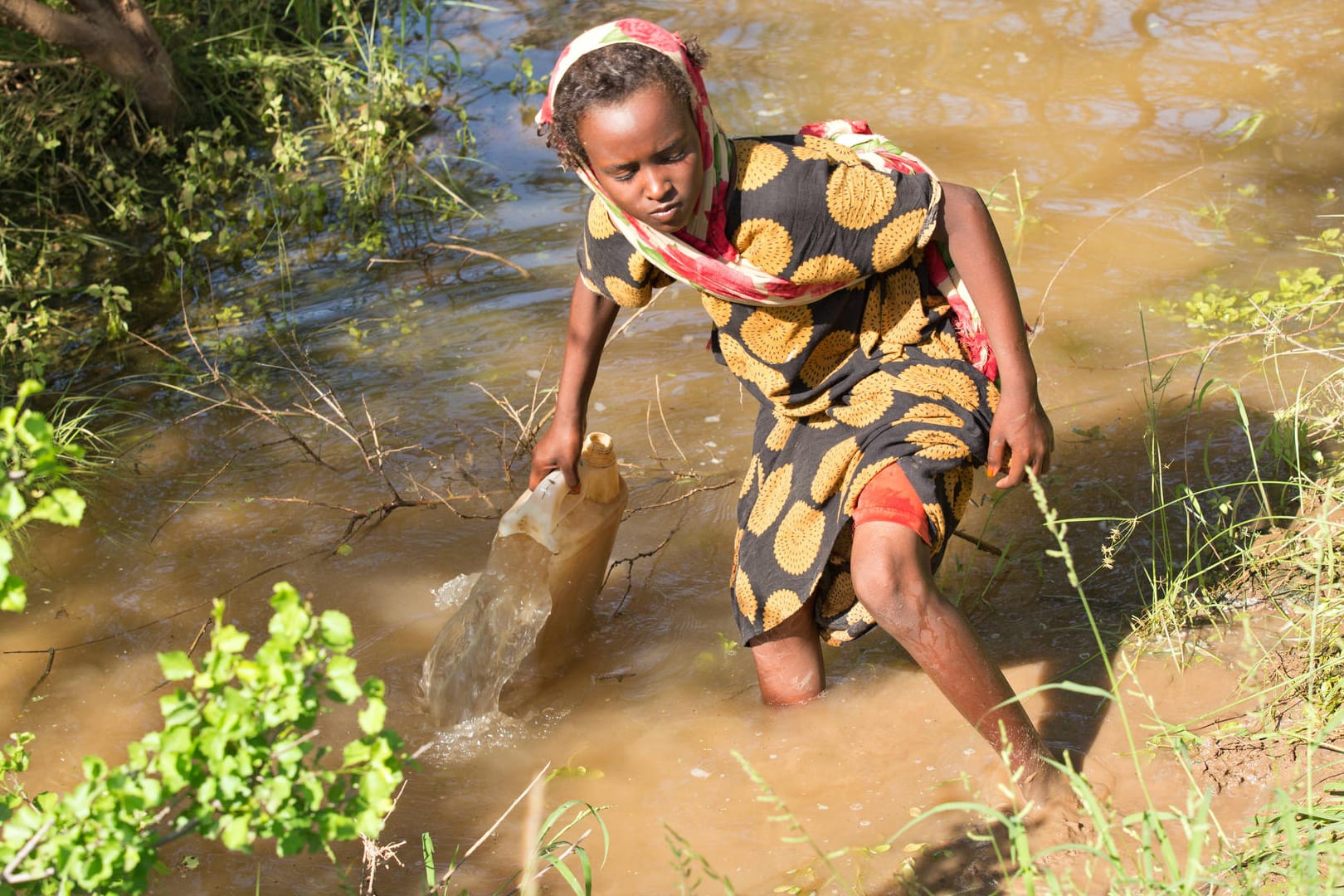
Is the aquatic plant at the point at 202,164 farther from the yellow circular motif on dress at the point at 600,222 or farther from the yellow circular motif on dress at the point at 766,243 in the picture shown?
the yellow circular motif on dress at the point at 766,243

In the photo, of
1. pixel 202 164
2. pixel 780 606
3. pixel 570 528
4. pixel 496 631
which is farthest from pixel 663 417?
pixel 202 164

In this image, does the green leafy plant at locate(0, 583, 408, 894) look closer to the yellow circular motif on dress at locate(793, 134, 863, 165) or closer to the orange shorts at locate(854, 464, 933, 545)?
the orange shorts at locate(854, 464, 933, 545)

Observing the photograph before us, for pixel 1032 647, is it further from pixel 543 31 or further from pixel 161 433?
pixel 543 31

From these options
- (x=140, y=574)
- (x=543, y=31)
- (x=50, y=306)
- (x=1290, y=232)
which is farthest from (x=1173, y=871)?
(x=543, y=31)

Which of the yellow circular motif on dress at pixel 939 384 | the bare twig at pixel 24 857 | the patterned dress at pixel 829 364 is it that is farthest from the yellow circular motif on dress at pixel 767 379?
the bare twig at pixel 24 857

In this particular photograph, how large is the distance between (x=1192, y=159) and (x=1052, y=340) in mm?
1441

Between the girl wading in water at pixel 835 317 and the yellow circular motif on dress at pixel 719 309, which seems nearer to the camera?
the girl wading in water at pixel 835 317

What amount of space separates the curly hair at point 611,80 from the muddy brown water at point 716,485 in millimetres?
1147

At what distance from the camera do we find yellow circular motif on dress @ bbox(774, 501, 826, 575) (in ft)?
7.44

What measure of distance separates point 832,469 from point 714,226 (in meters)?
0.49

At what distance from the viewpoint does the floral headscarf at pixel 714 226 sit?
201cm

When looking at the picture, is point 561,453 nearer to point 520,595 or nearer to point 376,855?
point 520,595

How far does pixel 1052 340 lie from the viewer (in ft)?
12.0

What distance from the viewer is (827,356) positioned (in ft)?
7.45
